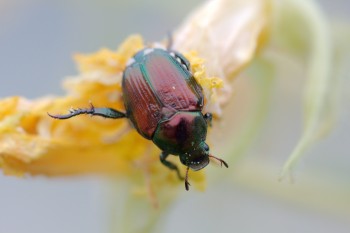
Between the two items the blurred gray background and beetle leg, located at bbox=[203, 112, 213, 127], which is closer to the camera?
beetle leg, located at bbox=[203, 112, 213, 127]

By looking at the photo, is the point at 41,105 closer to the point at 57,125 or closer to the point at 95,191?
the point at 57,125

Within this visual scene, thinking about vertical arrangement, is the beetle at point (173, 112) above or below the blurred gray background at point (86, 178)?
below

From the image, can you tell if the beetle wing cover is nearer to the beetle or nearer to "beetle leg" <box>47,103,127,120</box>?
the beetle

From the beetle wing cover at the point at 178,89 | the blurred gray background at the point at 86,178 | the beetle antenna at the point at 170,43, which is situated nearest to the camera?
the beetle wing cover at the point at 178,89

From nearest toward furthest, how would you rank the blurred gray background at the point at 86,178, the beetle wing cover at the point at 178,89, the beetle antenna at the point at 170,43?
the beetle wing cover at the point at 178,89, the beetle antenna at the point at 170,43, the blurred gray background at the point at 86,178

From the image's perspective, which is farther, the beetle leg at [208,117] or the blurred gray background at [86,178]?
the blurred gray background at [86,178]

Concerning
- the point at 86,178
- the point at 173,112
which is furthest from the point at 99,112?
the point at 86,178

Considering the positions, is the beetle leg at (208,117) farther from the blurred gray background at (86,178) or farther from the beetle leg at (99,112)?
the blurred gray background at (86,178)

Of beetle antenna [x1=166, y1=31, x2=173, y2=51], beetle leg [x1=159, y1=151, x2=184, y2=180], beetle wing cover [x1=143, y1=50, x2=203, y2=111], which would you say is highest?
beetle antenna [x1=166, y1=31, x2=173, y2=51]

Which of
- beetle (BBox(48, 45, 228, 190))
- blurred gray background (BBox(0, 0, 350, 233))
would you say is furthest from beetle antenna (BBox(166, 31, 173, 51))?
blurred gray background (BBox(0, 0, 350, 233))

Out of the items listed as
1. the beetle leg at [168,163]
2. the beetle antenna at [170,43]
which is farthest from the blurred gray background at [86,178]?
the beetle antenna at [170,43]
